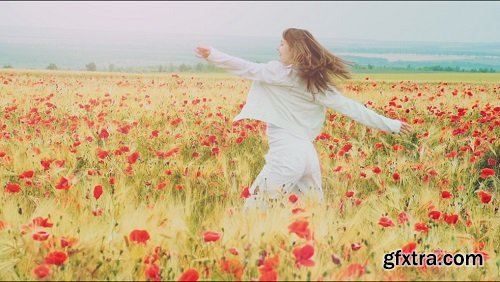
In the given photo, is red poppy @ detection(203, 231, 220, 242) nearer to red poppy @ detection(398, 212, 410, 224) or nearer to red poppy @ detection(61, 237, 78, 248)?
red poppy @ detection(61, 237, 78, 248)

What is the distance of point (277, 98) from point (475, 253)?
155 cm

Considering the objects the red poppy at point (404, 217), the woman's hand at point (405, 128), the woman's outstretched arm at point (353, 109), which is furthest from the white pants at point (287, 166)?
the red poppy at point (404, 217)

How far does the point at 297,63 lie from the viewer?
3.74 meters

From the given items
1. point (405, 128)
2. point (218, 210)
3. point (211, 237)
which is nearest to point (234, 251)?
point (211, 237)

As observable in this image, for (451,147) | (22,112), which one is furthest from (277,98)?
(22,112)

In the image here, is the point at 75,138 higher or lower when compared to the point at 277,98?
lower

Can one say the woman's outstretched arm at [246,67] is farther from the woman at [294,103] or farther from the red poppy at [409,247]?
the red poppy at [409,247]

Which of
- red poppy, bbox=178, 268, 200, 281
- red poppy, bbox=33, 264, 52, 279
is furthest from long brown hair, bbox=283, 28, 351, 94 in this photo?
red poppy, bbox=33, 264, 52, 279

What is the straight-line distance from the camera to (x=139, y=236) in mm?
2332

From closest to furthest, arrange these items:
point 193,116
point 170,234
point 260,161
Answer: point 170,234 < point 260,161 < point 193,116

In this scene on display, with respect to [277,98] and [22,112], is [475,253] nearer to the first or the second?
[277,98]

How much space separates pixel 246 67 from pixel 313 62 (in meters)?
0.38

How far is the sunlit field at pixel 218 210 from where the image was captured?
2.35m

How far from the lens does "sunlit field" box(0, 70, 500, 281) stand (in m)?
2.35
